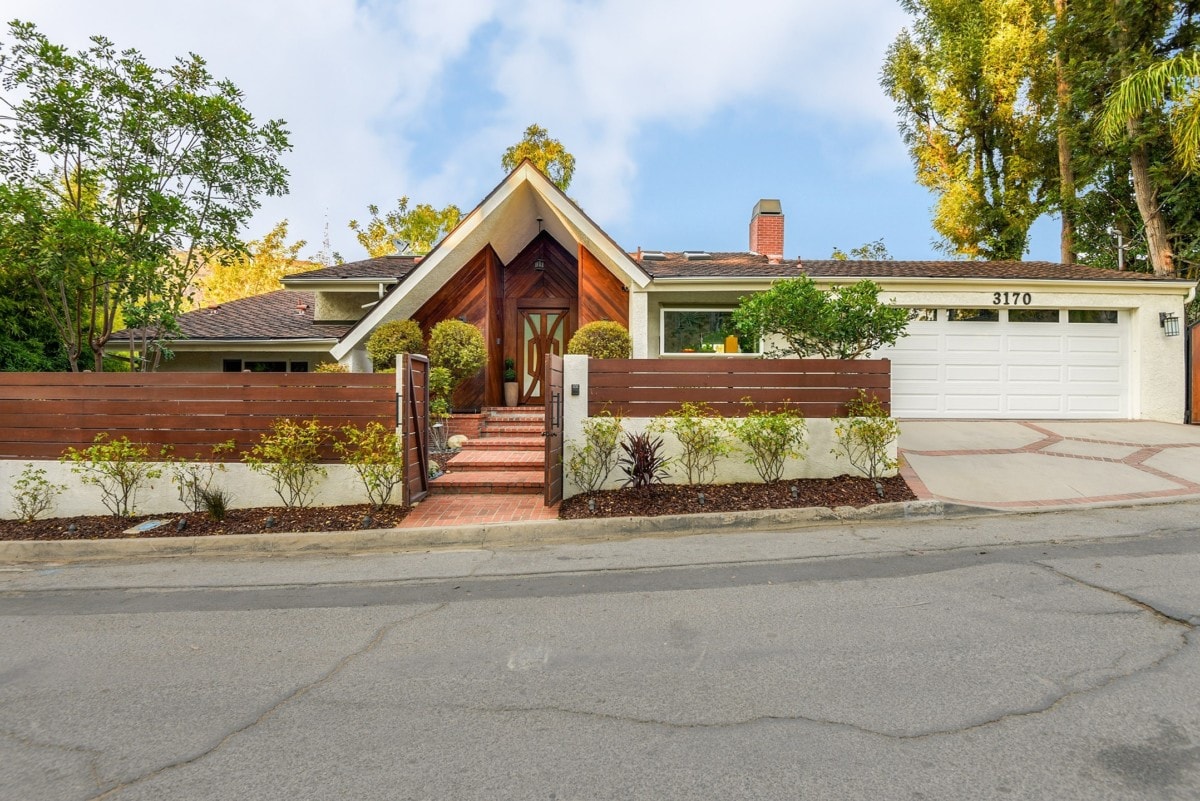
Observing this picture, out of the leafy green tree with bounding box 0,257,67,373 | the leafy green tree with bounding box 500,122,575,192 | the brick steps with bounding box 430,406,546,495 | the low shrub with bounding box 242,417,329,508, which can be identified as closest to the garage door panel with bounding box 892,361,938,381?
the brick steps with bounding box 430,406,546,495

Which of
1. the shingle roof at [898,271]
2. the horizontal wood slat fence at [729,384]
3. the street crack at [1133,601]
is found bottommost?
the street crack at [1133,601]

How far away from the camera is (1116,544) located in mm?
5488

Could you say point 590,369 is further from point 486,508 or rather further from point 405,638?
point 405,638

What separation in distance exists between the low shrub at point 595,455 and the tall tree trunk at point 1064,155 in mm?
18887

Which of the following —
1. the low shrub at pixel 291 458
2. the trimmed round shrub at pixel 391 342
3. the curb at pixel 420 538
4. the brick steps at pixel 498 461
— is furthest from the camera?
the trimmed round shrub at pixel 391 342

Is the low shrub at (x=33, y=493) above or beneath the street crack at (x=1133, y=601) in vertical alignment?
above

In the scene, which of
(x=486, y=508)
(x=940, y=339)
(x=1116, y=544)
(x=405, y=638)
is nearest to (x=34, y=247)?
(x=486, y=508)

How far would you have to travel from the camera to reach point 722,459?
787 cm

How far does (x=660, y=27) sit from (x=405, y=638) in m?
13.6

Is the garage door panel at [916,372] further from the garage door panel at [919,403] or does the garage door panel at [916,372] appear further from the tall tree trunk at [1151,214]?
the tall tree trunk at [1151,214]

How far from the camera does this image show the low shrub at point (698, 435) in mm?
7660

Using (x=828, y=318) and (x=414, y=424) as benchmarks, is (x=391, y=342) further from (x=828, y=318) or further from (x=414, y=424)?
(x=828, y=318)

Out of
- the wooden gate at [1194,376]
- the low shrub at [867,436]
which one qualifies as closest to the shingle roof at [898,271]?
the wooden gate at [1194,376]

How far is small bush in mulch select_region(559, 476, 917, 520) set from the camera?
700 centimetres
